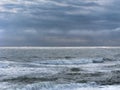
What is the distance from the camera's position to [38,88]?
83.3 feet

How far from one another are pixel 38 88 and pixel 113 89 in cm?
594

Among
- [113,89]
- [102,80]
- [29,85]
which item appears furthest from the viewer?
[102,80]

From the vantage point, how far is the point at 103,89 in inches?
957

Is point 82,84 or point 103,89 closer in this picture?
point 103,89

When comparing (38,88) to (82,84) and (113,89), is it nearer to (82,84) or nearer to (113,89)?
(82,84)

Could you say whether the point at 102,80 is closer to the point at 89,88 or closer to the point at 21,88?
the point at 89,88

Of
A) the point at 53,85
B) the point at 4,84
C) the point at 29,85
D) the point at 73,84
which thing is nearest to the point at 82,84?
the point at 73,84

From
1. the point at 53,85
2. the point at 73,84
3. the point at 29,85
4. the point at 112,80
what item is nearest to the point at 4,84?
the point at 29,85

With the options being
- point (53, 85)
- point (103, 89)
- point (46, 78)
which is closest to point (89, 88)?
point (103, 89)

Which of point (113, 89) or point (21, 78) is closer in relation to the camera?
point (113, 89)

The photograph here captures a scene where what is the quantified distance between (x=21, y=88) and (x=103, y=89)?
20.9 feet

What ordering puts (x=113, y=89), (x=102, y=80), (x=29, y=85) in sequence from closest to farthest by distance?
1. (x=113, y=89)
2. (x=29, y=85)
3. (x=102, y=80)

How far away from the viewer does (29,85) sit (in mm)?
25766

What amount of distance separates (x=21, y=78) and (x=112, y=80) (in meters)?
8.71
